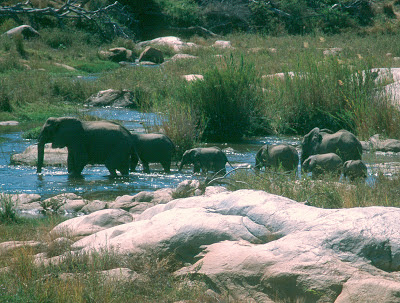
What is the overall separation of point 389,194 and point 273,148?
11.3 ft

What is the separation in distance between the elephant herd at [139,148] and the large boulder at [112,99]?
7.64m

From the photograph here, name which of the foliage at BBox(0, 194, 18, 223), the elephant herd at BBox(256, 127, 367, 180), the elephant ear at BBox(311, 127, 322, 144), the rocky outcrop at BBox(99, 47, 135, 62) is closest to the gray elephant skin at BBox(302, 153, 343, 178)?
the elephant herd at BBox(256, 127, 367, 180)

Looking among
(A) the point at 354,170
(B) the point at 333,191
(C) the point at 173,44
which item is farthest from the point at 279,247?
(C) the point at 173,44

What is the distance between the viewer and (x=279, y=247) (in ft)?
14.4

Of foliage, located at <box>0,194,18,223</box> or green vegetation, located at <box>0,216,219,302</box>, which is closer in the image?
green vegetation, located at <box>0,216,219,302</box>

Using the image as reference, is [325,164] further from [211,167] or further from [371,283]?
[371,283]

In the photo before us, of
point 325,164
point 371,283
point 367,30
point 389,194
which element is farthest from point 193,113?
point 367,30

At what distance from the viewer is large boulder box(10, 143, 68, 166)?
11078 millimetres

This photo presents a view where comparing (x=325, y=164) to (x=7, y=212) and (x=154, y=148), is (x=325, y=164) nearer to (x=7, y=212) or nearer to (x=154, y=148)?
(x=154, y=148)

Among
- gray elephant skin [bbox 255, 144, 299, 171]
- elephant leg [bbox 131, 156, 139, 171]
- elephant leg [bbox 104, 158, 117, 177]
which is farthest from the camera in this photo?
elephant leg [bbox 131, 156, 139, 171]

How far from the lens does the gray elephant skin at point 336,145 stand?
9711 mm

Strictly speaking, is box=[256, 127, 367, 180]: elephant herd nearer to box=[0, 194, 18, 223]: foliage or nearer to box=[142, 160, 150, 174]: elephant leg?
box=[142, 160, 150, 174]: elephant leg

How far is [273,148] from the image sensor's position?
31.6 ft

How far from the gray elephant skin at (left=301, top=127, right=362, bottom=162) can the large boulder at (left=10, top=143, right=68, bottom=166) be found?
4831mm
